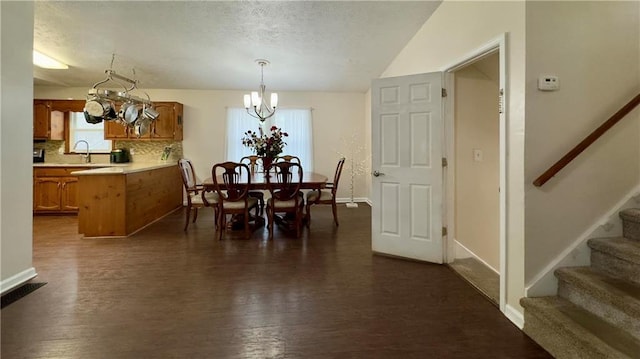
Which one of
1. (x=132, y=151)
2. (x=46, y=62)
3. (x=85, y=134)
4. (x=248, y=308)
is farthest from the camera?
(x=132, y=151)

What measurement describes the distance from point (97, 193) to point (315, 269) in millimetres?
3076

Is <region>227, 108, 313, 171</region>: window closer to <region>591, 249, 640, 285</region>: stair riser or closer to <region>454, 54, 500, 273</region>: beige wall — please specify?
<region>454, 54, 500, 273</region>: beige wall

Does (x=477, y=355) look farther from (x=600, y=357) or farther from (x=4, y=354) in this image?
(x=4, y=354)

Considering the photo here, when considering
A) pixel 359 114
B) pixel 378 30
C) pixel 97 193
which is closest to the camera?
pixel 378 30

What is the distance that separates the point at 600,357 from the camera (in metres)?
1.38

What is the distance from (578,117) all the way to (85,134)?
7588mm

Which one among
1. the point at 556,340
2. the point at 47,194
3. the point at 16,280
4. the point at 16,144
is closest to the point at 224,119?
the point at 47,194

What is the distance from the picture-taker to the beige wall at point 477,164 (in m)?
3.12

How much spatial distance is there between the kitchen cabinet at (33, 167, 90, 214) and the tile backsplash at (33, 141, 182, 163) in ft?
2.55

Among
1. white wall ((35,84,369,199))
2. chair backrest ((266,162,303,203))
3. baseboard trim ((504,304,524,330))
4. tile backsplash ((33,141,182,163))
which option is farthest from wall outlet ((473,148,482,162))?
tile backsplash ((33,141,182,163))

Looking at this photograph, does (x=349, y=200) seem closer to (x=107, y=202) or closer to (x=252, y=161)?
(x=252, y=161)

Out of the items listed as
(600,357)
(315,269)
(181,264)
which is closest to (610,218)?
(600,357)

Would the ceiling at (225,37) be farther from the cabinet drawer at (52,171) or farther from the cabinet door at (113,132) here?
the cabinet drawer at (52,171)

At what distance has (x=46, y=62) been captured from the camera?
4.27m
